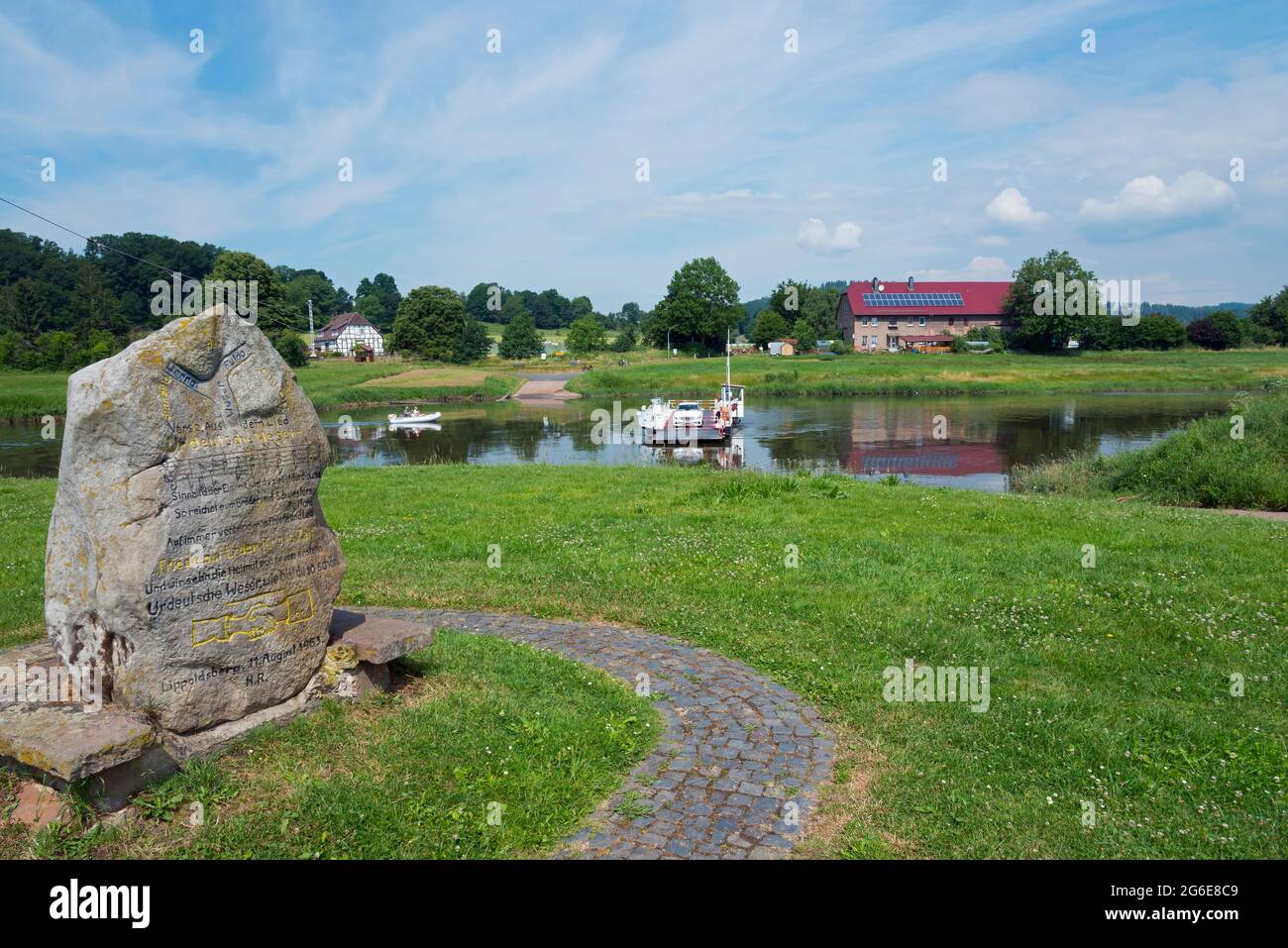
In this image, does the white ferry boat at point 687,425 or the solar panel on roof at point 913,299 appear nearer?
the white ferry boat at point 687,425

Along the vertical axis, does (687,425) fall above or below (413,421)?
below

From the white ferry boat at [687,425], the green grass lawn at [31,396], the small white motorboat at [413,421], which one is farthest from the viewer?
the small white motorboat at [413,421]

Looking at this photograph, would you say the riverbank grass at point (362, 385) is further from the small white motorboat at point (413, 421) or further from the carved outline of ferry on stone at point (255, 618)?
the carved outline of ferry on stone at point (255, 618)

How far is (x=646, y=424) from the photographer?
45.3m

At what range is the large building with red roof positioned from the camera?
4178 inches

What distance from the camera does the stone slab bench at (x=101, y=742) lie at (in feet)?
16.2

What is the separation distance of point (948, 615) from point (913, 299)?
10691cm

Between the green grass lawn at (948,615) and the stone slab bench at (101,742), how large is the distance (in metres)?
0.90

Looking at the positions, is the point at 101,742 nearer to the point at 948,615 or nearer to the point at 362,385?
the point at 948,615

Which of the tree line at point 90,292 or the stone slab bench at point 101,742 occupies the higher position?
the tree line at point 90,292

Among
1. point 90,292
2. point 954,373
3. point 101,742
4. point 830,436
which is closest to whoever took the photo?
point 101,742

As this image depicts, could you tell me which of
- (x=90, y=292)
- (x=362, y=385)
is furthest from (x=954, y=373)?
(x=90, y=292)

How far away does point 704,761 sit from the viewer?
20.6 feet

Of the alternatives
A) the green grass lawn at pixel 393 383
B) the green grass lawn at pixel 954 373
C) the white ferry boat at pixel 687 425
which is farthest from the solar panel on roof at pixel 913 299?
the white ferry boat at pixel 687 425
